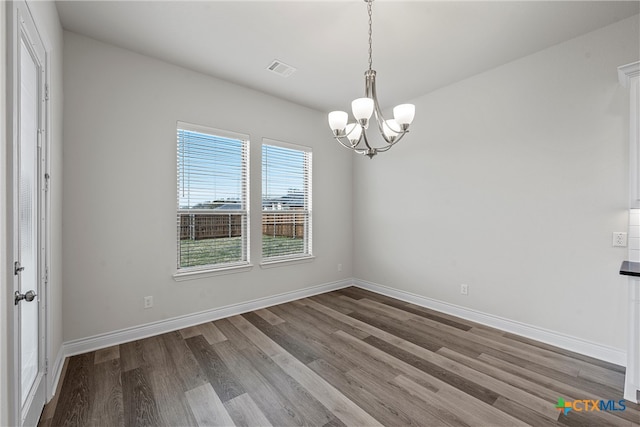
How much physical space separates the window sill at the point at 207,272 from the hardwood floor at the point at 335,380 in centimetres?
57

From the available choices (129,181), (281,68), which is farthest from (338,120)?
(129,181)

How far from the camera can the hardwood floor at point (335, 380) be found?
185 cm

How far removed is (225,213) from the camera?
3576mm

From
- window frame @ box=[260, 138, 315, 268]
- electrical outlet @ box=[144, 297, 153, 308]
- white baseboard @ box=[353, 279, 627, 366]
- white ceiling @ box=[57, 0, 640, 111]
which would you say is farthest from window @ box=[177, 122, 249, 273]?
white baseboard @ box=[353, 279, 627, 366]

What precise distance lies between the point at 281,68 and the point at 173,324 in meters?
3.09

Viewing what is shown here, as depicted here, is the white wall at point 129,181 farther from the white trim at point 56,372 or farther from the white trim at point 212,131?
the white trim at point 56,372

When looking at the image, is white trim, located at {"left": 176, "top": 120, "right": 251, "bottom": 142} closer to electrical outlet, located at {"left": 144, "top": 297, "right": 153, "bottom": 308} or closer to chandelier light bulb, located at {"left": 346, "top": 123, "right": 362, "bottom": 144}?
chandelier light bulb, located at {"left": 346, "top": 123, "right": 362, "bottom": 144}

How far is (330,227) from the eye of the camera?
15.4 ft

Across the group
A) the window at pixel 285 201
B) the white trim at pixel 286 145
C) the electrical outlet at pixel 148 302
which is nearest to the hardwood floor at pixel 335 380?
the electrical outlet at pixel 148 302

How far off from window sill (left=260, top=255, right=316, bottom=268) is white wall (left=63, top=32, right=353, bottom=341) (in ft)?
0.50

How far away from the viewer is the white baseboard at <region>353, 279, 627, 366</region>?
2.52 m

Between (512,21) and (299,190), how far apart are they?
9.98 ft

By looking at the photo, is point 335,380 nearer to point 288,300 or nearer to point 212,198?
point 288,300

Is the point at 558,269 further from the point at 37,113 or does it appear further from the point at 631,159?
the point at 37,113
